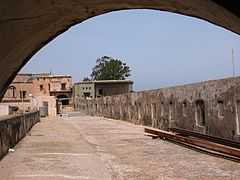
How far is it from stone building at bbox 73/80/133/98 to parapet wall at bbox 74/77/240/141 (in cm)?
2764

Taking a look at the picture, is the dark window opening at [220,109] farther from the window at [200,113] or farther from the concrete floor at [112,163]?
the window at [200,113]

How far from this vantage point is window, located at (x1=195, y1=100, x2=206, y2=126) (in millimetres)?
17734

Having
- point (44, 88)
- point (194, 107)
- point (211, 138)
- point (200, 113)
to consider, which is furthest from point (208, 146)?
point (44, 88)

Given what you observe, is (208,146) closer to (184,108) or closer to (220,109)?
(220,109)

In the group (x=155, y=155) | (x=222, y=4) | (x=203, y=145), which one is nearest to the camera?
(x=222, y=4)

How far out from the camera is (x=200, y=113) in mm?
18000

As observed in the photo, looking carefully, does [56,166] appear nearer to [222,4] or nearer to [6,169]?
[6,169]

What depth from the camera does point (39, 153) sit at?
14.4 m

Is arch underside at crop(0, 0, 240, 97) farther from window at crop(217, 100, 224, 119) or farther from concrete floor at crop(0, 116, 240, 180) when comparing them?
window at crop(217, 100, 224, 119)

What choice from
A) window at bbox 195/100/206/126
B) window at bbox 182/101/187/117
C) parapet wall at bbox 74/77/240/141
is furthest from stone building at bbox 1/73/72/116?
window at bbox 195/100/206/126

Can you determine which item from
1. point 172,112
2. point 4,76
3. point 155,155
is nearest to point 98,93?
point 172,112

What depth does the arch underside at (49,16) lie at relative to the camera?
2.15 meters

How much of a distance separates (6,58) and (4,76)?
19 centimetres

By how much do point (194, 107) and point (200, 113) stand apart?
674mm
